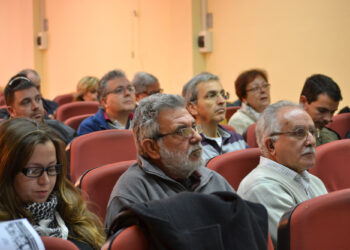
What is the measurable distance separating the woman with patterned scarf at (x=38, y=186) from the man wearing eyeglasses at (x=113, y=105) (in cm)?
185

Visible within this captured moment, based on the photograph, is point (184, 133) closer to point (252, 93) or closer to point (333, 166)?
point (333, 166)

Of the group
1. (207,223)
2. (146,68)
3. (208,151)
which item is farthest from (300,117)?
(146,68)

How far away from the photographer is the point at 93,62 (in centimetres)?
877

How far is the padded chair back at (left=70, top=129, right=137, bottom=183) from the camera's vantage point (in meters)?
3.10

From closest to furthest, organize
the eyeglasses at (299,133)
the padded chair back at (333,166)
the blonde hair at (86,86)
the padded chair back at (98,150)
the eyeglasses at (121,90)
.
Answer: the eyeglasses at (299,133)
the padded chair back at (333,166)
the padded chair back at (98,150)
the eyeglasses at (121,90)
the blonde hair at (86,86)

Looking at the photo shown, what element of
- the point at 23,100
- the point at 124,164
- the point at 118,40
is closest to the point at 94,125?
→ the point at 23,100

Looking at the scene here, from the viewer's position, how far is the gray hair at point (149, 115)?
2381mm

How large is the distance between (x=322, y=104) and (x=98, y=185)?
6.67 ft

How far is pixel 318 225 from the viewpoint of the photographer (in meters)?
1.96

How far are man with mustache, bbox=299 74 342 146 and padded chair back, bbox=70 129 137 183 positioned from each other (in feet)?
4.57

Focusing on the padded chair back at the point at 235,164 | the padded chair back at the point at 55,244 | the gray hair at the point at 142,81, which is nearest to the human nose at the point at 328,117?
the padded chair back at the point at 235,164

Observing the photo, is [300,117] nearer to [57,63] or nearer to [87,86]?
[87,86]

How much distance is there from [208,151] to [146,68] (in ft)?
14.9

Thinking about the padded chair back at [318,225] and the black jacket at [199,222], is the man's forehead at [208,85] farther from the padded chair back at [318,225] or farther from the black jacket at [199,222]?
the black jacket at [199,222]
